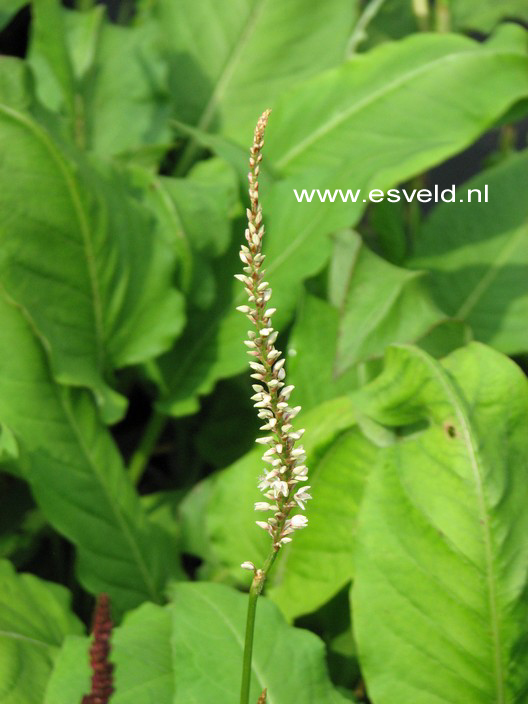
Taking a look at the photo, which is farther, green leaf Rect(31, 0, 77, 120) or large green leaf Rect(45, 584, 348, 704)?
green leaf Rect(31, 0, 77, 120)

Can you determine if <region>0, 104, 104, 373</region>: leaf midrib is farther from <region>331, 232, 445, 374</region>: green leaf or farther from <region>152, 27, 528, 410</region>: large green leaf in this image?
<region>331, 232, 445, 374</region>: green leaf

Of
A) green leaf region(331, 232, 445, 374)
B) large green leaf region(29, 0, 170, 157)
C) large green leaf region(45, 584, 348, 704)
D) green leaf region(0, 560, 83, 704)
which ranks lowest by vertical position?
green leaf region(0, 560, 83, 704)

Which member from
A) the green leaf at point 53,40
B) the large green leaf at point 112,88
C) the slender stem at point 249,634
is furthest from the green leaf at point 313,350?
the slender stem at point 249,634

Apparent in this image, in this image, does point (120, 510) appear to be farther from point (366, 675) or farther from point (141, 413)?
point (141, 413)

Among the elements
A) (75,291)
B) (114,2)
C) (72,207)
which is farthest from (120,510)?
(114,2)

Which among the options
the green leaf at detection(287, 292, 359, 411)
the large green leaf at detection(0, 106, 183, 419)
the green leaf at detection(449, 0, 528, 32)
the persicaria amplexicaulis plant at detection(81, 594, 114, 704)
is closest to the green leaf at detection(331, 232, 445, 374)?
the green leaf at detection(287, 292, 359, 411)

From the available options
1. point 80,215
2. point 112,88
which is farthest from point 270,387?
point 112,88

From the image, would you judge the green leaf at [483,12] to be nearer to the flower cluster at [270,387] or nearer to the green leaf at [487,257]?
the green leaf at [487,257]
